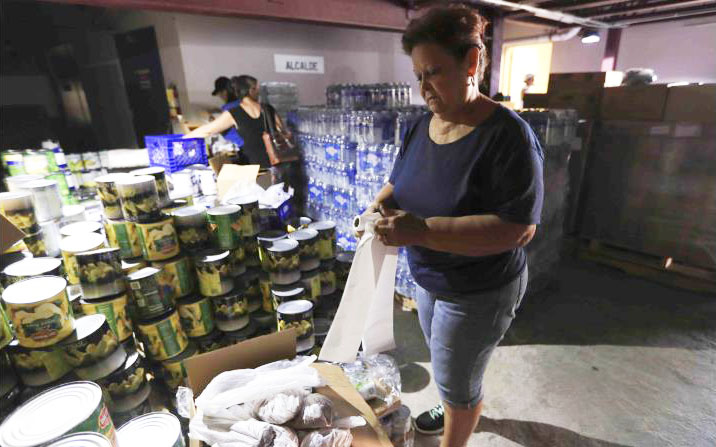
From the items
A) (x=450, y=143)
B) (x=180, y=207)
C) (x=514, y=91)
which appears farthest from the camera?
(x=514, y=91)

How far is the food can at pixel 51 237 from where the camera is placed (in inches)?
65.4

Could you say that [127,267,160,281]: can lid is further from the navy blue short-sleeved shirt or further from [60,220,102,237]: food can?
the navy blue short-sleeved shirt

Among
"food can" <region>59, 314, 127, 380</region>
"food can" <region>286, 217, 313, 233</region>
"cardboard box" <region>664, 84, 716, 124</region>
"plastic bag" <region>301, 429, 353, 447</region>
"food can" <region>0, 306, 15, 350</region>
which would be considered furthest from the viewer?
"cardboard box" <region>664, 84, 716, 124</region>

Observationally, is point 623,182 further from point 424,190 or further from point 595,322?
point 424,190

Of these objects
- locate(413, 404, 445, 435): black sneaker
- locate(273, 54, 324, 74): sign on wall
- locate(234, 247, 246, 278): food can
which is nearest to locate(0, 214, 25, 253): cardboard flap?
locate(234, 247, 246, 278): food can

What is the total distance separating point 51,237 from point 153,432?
1.12 meters

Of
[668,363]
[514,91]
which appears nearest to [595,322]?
[668,363]

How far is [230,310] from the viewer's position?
5.41ft

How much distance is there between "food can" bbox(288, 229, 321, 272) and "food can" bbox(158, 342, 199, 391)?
617 millimetres

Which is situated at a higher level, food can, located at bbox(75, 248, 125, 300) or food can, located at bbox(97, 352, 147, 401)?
food can, located at bbox(75, 248, 125, 300)

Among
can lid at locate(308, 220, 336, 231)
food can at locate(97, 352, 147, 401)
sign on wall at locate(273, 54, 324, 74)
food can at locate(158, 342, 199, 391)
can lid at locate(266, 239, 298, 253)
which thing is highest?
sign on wall at locate(273, 54, 324, 74)

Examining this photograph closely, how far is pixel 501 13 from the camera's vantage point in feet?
12.6

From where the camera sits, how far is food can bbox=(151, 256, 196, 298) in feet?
5.06

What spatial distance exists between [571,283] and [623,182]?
987mm
